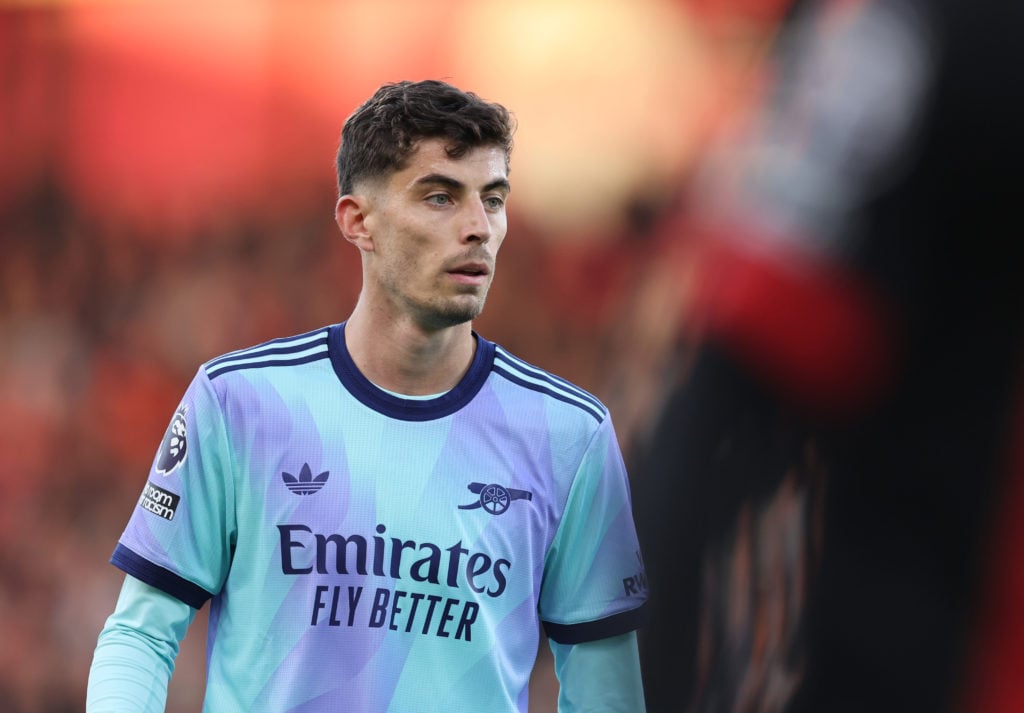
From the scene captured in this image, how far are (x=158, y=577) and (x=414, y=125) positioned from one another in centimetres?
82

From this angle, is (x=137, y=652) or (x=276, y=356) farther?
(x=276, y=356)

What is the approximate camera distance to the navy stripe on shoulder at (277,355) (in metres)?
2.15

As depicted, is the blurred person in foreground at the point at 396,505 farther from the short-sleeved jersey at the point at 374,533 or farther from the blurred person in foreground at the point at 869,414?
the blurred person in foreground at the point at 869,414

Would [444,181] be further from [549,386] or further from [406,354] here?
[549,386]

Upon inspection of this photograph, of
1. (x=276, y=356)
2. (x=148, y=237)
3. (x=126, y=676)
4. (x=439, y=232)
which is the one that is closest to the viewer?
(x=126, y=676)

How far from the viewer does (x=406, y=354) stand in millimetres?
2148

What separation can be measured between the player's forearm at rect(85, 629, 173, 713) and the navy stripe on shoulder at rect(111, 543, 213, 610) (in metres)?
0.08

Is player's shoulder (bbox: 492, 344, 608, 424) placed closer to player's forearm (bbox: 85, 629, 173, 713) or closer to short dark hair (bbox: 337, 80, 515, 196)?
short dark hair (bbox: 337, 80, 515, 196)

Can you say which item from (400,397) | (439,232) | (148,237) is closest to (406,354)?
(400,397)

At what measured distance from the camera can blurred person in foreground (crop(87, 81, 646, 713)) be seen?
2.03 metres

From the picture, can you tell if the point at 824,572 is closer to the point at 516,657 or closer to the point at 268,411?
the point at 516,657

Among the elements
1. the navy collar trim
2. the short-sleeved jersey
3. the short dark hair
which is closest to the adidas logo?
the short-sleeved jersey

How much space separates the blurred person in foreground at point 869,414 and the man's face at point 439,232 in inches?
23.1

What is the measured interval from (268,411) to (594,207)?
1567mm
